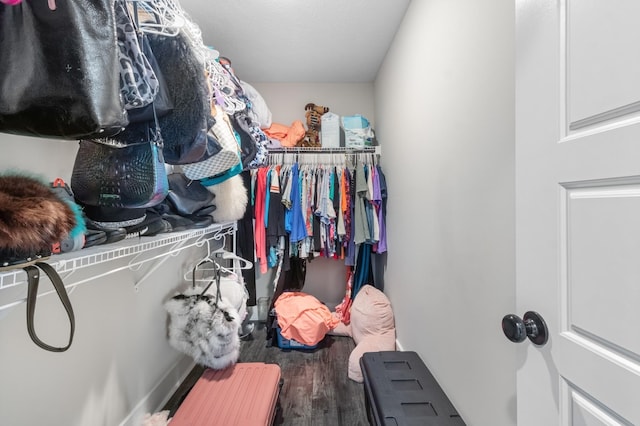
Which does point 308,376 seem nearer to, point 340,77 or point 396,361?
point 396,361

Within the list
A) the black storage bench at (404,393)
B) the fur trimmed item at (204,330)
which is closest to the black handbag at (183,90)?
the fur trimmed item at (204,330)

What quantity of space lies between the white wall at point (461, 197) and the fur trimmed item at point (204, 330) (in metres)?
1.12

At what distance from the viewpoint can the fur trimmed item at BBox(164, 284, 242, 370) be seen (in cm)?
141

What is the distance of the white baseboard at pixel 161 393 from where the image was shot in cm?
136

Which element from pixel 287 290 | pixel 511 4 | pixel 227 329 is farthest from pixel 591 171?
pixel 287 290

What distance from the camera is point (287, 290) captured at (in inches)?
101

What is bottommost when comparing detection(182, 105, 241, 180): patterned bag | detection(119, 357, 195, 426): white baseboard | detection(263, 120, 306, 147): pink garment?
detection(119, 357, 195, 426): white baseboard

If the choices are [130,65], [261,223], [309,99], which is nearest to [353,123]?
[309,99]

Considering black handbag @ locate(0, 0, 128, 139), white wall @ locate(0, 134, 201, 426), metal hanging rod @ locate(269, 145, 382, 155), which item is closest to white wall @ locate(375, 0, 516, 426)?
metal hanging rod @ locate(269, 145, 382, 155)

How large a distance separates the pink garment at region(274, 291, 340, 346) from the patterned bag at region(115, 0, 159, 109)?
6.28 feet

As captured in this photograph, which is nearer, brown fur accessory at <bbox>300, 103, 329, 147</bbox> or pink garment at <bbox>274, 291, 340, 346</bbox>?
pink garment at <bbox>274, 291, 340, 346</bbox>

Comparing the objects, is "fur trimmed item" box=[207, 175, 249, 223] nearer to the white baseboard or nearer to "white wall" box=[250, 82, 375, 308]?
the white baseboard

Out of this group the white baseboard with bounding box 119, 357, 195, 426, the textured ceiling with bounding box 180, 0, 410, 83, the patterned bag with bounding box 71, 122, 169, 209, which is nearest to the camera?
the patterned bag with bounding box 71, 122, 169, 209

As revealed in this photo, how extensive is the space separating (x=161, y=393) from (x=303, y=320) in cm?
103
